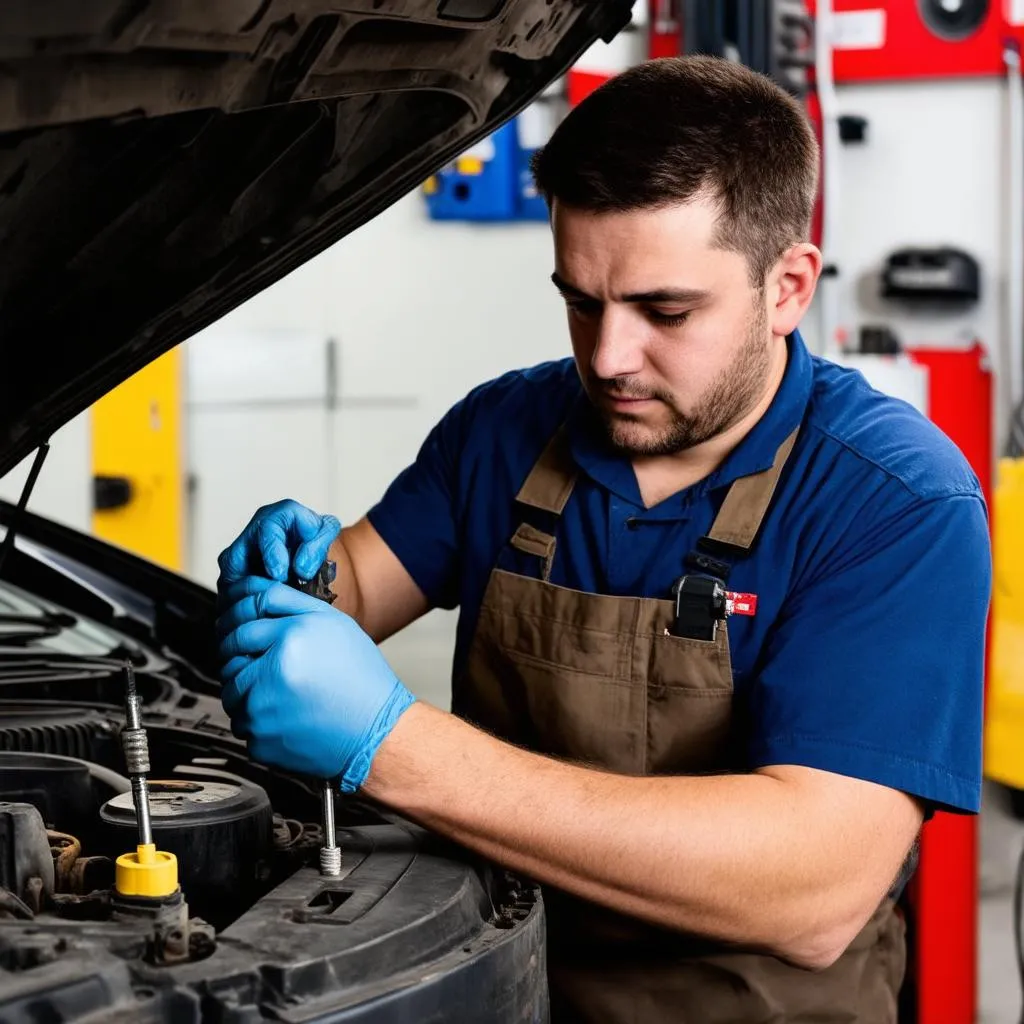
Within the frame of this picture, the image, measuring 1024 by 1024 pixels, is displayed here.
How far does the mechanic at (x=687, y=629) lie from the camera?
3.63 feet

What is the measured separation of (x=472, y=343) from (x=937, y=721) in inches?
107

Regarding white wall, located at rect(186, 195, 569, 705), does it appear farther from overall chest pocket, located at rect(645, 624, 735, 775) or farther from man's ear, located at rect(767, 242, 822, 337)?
overall chest pocket, located at rect(645, 624, 735, 775)

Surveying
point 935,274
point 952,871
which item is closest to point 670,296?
point 952,871

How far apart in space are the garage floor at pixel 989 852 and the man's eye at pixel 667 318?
1927 millimetres

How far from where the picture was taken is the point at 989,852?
315 centimetres

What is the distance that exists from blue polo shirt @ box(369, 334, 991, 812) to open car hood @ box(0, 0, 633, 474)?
1.25 ft

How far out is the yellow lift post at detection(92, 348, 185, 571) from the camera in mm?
3557

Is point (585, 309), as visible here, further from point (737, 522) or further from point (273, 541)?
point (273, 541)

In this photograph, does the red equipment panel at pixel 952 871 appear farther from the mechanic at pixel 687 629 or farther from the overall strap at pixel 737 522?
the overall strap at pixel 737 522

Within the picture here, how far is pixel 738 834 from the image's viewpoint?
3.63 ft

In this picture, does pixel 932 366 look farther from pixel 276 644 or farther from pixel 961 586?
pixel 276 644

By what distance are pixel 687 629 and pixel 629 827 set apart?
251mm

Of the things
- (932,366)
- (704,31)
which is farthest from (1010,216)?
(932,366)

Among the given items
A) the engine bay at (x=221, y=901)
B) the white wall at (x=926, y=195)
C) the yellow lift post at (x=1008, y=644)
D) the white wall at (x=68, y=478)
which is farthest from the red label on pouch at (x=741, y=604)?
the white wall at (x=926, y=195)
